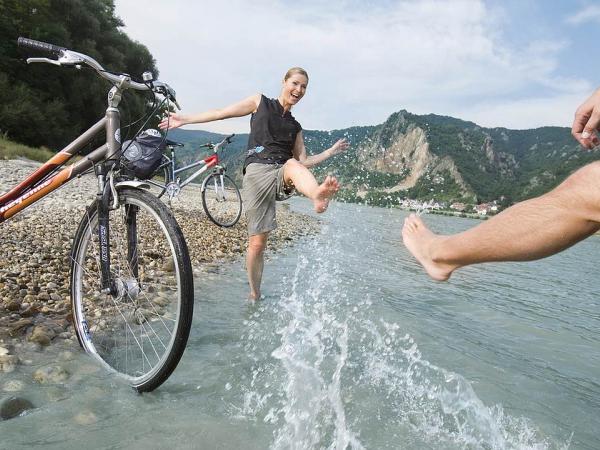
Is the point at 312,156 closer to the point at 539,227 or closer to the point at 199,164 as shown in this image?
the point at 539,227

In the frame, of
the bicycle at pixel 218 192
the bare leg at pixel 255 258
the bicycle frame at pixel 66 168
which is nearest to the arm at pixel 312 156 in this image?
the bare leg at pixel 255 258

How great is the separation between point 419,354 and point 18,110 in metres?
23.5

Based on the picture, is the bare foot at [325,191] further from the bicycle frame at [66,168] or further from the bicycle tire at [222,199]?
the bicycle tire at [222,199]

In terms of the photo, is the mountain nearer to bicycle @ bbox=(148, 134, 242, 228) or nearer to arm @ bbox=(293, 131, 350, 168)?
bicycle @ bbox=(148, 134, 242, 228)

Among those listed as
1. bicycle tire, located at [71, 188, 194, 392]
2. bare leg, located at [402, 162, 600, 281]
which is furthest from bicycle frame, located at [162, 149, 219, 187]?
bare leg, located at [402, 162, 600, 281]

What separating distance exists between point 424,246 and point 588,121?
95 centimetres

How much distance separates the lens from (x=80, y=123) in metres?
27.9

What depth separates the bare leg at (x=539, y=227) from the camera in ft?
4.93

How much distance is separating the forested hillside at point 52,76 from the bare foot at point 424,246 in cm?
1938

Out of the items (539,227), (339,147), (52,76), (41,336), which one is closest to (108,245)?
(41,336)

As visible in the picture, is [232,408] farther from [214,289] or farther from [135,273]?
[214,289]

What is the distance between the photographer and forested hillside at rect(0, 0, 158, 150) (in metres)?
21.7

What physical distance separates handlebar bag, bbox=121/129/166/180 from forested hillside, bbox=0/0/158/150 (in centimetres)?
1818

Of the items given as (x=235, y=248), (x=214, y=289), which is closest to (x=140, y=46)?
(x=235, y=248)
